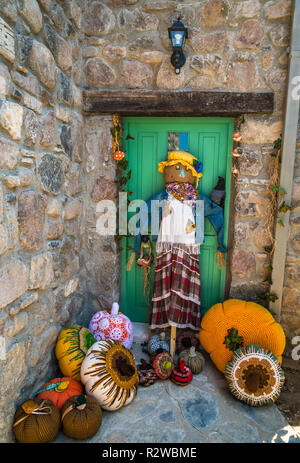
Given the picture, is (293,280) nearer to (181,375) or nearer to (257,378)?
(257,378)

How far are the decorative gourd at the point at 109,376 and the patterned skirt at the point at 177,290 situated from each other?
0.65m

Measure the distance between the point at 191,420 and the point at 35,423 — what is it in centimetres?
98

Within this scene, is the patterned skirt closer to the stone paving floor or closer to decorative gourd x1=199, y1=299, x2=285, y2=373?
decorative gourd x1=199, y1=299, x2=285, y2=373

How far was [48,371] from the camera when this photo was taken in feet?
7.27

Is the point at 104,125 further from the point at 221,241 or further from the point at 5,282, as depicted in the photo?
the point at 5,282

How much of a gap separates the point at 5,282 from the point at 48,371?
0.92 m

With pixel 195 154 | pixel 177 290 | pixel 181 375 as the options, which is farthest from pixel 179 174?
pixel 181 375

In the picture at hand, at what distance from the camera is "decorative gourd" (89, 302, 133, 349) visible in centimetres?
255

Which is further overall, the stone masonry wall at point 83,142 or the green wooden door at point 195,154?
the green wooden door at point 195,154

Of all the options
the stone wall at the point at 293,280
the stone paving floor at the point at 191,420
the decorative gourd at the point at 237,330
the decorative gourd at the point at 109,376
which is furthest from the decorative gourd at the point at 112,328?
the stone wall at the point at 293,280

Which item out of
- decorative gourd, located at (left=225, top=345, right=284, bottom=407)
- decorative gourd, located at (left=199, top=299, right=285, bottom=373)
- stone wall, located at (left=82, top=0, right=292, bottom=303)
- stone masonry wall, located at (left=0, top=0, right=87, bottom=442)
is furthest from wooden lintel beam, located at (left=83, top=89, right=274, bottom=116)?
decorative gourd, located at (left=225, top=345, right=284, bottom=407)

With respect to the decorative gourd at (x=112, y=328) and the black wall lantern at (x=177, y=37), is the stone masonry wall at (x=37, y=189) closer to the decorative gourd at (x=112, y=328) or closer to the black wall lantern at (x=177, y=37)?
the decorative gourd at (x=112, y=328)

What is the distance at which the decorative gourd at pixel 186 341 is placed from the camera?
2.78 metres

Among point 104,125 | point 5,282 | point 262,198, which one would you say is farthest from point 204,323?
point 104,125
